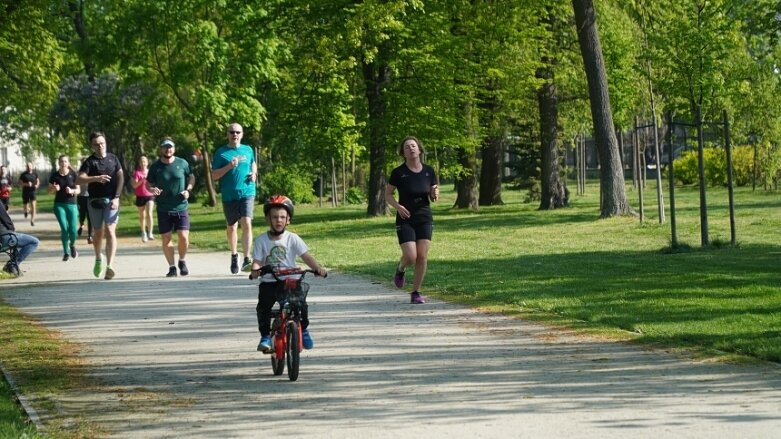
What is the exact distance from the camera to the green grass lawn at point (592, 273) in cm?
1202

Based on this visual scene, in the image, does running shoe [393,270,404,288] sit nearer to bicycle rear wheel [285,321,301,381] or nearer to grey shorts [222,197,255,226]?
grey shorts [222,197,255,226]

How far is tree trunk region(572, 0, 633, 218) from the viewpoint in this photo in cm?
3212

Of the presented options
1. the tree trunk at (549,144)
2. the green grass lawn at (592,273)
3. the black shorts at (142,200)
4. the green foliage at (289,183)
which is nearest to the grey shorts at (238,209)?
the green grass lawn at (592,273)

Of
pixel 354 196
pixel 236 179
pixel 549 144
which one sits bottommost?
pixel 354 196

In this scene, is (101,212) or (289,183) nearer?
(101,212)

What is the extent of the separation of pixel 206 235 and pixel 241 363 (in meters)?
22.1

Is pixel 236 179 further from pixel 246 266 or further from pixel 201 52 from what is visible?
pixel 201 52

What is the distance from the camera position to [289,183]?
2044 inches

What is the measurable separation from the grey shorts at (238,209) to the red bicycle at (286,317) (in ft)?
29.8

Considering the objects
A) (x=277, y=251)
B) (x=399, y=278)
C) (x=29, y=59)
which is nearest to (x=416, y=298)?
(x=399, y=278)

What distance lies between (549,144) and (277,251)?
97.8 ft

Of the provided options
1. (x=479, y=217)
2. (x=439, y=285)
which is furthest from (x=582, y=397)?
(x=479, y=217)

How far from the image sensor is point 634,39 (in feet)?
129

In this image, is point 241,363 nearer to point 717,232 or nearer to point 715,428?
point 715,428
